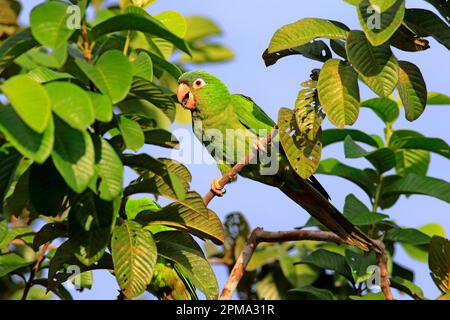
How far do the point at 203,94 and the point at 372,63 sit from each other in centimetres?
170

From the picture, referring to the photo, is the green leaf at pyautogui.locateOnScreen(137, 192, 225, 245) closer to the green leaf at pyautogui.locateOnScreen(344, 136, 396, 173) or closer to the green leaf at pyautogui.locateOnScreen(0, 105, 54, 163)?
the green leaf at pyautogui.locateOnScreen(0, 105, 54, 163)

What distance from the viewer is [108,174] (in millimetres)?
2010

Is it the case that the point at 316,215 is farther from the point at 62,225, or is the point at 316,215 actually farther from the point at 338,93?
the point at 62,225

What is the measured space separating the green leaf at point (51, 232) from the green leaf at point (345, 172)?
1.68m

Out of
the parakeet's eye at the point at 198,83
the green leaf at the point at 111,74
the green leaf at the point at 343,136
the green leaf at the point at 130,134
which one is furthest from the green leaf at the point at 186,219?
the parakeet's eye at the point at 198,83

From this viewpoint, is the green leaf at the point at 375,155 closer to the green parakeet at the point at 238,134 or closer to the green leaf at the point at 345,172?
the green leaf at the point at 345,172

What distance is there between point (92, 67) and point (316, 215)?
1.71 metres

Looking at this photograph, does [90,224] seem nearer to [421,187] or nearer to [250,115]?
[250,115]

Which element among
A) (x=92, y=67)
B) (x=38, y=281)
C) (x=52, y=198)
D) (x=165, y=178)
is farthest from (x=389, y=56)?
(x=38, y=281)

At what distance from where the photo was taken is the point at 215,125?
13.0 ft

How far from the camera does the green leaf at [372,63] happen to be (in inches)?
93.6

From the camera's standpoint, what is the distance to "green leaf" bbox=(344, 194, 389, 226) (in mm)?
3524

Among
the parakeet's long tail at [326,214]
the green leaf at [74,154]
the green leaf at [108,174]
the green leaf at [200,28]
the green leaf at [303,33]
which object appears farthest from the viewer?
the green leaf at [200,28]

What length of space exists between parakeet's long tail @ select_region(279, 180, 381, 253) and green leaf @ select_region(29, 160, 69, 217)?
53.5 inches
